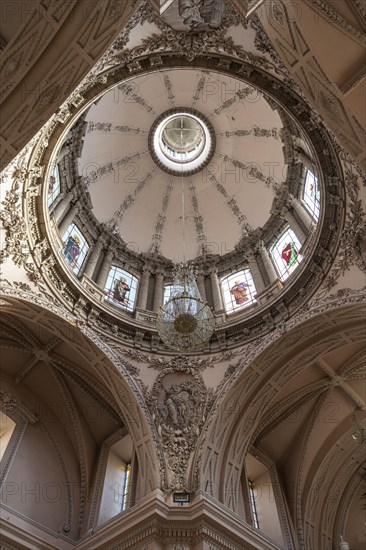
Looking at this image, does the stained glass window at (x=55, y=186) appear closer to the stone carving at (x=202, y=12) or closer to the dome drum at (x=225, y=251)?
the dome drum at (x=225, y=251)

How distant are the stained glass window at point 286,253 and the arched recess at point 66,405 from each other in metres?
6.02

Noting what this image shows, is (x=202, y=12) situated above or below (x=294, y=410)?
above

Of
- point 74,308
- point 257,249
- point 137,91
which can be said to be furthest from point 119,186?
point 74,308

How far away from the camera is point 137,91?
19.6 meters

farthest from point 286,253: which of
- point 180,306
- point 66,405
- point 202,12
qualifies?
point 66,405

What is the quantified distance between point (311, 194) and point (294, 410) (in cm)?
684

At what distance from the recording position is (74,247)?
16594 mm

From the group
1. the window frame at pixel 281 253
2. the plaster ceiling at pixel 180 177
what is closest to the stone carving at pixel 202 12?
the window frame at pixel 281 253

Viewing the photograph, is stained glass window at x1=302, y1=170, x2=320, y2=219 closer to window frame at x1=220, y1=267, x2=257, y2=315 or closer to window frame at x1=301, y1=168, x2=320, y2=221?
window frame at x1=301, y1=168, x2=320, y2=221

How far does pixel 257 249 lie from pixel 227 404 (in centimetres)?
626

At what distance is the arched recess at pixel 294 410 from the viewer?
43.8 ft

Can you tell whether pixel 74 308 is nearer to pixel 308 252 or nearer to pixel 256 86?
pixel 308 252

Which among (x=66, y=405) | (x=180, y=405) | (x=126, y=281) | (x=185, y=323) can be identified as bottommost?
(x=185, y=323)

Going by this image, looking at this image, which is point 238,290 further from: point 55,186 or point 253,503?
point 55,186
